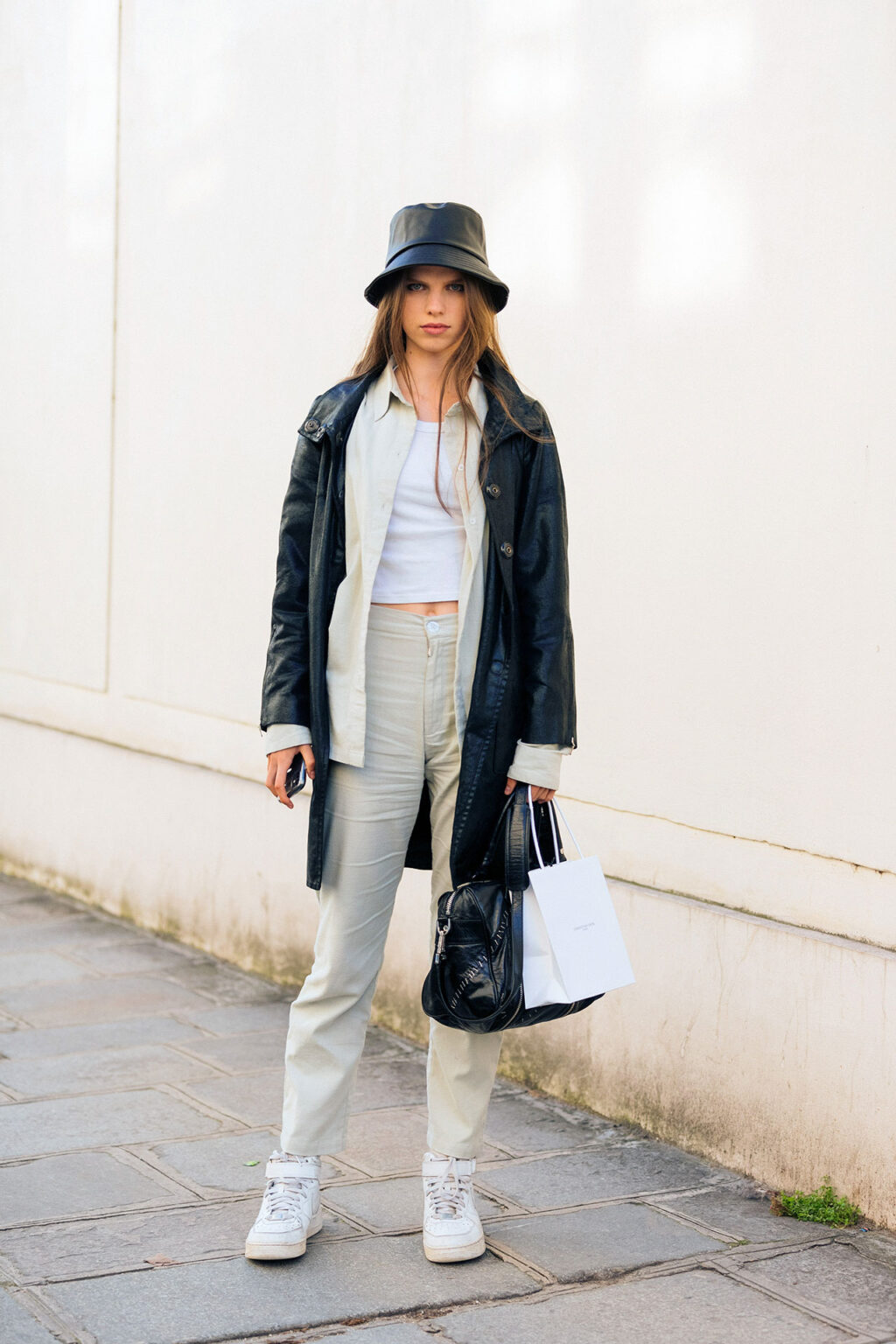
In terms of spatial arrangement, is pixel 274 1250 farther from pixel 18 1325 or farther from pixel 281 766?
pixel 281 766

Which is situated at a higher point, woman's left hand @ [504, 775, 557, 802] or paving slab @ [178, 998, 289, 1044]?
woman's left hand @ [504, 775, 557, 802]

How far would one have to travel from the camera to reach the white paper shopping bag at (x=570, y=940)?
2.94 m

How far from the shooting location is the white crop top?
9.95 ft

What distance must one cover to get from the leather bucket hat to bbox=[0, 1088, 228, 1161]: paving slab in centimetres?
213

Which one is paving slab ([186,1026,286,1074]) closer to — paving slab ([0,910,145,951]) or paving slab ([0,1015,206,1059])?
paving slab ([0,1015,206,1059])

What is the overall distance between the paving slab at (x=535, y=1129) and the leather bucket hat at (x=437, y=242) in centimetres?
199

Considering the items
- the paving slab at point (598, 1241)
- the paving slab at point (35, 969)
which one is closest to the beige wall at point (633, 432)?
the paving slab at point (598, 1241)

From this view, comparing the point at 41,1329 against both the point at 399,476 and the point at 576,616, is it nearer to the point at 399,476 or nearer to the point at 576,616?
the point at 399,476

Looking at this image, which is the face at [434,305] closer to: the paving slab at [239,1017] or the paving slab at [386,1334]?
the paving slab at [386,1334]

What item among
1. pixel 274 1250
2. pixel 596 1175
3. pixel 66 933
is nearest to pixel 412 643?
pixel 274 1250

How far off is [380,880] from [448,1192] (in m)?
0.64

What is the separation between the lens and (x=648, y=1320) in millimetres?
2889

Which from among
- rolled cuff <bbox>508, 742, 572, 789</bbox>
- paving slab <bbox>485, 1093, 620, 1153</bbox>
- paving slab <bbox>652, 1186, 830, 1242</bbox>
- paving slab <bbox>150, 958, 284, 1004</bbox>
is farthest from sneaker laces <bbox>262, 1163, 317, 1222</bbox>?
paving slab <bbox>150, 958, 284, 1004</bbox>

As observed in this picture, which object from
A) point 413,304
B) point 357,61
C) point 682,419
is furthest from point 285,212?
point 413,304
